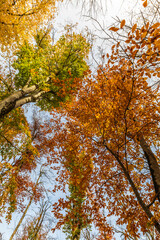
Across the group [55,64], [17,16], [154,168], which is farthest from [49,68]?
[154,168]

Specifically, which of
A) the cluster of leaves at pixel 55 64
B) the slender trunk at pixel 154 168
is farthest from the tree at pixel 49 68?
the slender trunk at pixel 154 168

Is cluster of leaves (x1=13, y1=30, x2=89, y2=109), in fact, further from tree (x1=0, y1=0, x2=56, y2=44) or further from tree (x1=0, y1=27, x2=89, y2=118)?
tree (x1=0, y1=0, x2=56, y2=44)

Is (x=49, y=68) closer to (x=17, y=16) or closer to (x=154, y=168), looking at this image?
(x=17, y=16)

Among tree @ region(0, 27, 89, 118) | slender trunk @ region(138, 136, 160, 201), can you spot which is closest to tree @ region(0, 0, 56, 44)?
tree @ region(0, 27, 89, 118)

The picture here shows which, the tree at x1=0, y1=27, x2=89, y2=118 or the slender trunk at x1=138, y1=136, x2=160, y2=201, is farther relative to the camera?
the tree at x1=0, y1=27, x2=89, y2=118

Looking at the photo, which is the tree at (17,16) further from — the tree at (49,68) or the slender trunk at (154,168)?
the slender trunk at (154,168)

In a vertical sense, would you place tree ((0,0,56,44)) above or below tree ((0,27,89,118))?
below

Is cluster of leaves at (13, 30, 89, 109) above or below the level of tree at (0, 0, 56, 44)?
above

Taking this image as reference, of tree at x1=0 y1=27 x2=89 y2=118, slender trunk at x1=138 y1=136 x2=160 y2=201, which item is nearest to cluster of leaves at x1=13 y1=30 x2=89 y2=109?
tree at x1=0 y1=27 x2=89 y2=118

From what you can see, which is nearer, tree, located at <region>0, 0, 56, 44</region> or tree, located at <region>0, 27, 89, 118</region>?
tree, located at <region>0, 0, 56, 44</region>

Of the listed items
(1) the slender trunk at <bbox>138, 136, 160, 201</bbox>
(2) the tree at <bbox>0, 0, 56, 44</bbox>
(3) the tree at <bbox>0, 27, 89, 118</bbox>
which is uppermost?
(3) the tree at <bbox>0, 27, 89, 118</bbox>

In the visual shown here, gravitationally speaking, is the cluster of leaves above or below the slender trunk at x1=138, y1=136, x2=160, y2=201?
above

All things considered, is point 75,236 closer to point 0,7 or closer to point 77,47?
point 0,7

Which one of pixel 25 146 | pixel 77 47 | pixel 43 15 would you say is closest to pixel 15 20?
pixel 43 15
